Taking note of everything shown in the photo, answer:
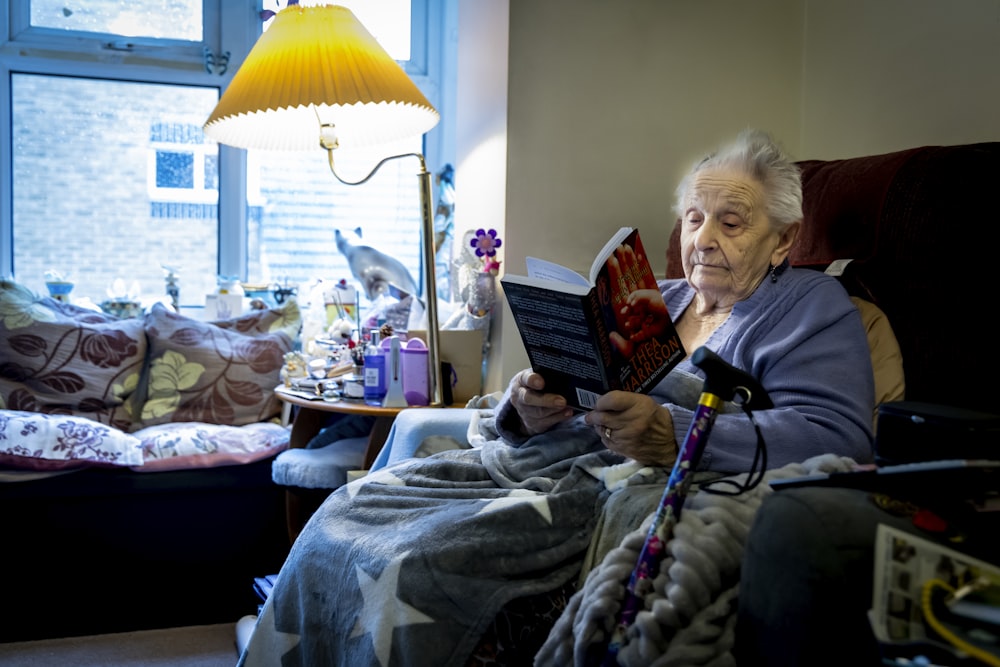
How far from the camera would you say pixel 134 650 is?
216 cm

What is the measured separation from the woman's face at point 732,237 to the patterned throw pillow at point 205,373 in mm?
1705

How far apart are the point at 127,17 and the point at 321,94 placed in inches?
64.0

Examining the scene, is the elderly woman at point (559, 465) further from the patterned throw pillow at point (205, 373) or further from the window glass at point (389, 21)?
the window glass at point (389, 21)

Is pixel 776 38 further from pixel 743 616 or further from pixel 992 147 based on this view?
pixel 743 616

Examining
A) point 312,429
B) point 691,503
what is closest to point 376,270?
point 312,429

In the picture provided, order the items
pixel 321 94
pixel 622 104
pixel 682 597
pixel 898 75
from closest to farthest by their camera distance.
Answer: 1. pixel 682 597
2. pixel 321 94
3. pixel 898 75
4. pixel 622 104

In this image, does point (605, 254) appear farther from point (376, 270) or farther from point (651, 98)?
point (376, 270)

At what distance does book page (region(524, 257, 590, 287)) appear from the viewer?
4.07ft

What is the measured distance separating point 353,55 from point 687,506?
1308 mm

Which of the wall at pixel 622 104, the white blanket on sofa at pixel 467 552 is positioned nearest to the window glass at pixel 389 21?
the wall at pixel 622 104

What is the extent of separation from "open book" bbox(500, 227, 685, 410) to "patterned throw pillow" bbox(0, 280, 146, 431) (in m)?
1.83

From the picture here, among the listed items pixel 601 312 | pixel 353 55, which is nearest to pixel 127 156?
pixel 353 55

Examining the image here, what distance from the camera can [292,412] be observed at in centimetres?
280

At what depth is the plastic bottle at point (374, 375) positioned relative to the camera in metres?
2.19
